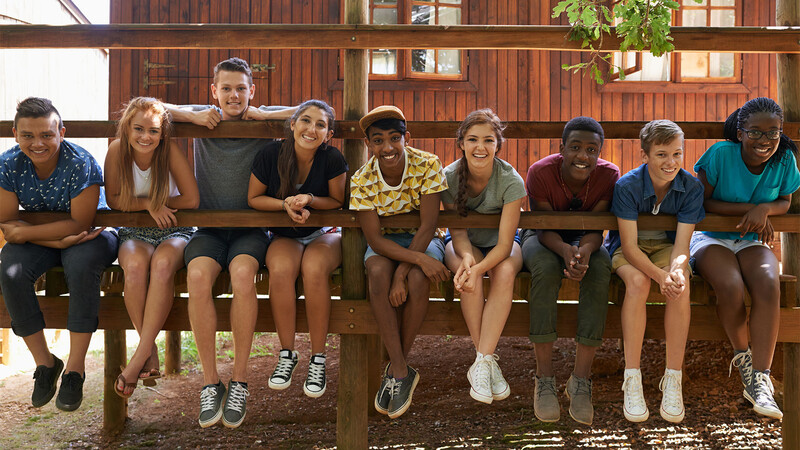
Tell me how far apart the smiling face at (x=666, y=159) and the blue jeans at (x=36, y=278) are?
2.73 metres

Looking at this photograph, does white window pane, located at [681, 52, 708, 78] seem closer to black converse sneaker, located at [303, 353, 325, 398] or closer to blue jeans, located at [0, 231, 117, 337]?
black converse sneaker, located at [303, 353, 325, 398]

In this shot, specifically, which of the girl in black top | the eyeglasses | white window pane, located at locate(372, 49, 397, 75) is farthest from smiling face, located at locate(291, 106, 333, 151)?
white window pane, located at locate(372, 49, 397, 75)

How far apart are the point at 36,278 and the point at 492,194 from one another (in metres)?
2.25

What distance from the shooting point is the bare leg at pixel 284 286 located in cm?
315

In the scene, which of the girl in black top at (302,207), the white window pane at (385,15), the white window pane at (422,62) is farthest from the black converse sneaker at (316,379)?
the white window pane at (385,15)

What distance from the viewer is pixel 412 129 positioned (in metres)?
3.41

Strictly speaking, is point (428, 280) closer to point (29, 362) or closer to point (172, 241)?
point (172, 241)

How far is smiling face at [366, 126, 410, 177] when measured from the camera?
10.3 feet

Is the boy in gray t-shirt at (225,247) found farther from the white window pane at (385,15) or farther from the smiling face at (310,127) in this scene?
the white window pane at (385,15)

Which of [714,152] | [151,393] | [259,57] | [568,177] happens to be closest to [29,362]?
[151,393]

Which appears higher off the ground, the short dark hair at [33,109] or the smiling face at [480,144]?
the short dark hair at [33,109]

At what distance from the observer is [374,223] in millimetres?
3189

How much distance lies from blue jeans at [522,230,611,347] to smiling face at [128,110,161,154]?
195 cm

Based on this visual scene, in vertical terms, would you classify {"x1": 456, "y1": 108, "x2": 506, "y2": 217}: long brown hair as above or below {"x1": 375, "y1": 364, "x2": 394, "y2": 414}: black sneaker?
above
